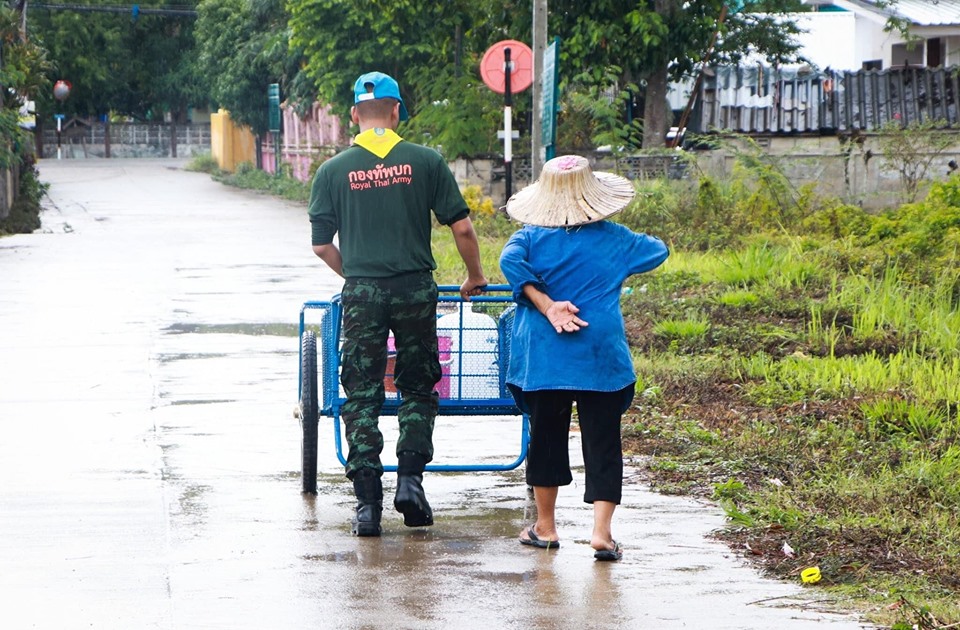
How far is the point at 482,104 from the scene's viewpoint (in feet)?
88.1

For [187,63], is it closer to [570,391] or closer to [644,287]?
[644,287]

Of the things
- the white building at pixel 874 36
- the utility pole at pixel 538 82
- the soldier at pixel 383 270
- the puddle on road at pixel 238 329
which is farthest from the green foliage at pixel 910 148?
the white building at pixel 874 36

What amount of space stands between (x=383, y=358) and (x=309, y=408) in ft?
1.98

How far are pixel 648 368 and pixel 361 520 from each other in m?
4.19

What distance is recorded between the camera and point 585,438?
248 inches

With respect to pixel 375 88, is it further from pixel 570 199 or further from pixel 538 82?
pixel 538 82

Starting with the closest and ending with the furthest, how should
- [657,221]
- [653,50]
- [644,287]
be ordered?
[644,287] → [657,221] → [653,50]

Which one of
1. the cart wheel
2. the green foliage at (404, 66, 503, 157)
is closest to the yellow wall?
the green foliage at (404, 66, 503, 157)

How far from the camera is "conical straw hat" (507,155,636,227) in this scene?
20.1 feet

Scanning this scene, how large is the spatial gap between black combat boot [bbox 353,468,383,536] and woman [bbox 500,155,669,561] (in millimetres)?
807

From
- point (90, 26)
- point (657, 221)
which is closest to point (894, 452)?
point (657, 221)

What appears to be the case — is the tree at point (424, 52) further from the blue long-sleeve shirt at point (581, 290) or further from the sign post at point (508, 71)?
the blue long-sleeve shirt at point (581, 290)

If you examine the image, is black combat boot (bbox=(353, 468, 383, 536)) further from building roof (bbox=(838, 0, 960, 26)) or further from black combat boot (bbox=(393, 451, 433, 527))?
building roof (bbox=(838, 0, 960, 26))

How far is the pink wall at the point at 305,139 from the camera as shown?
137ft
